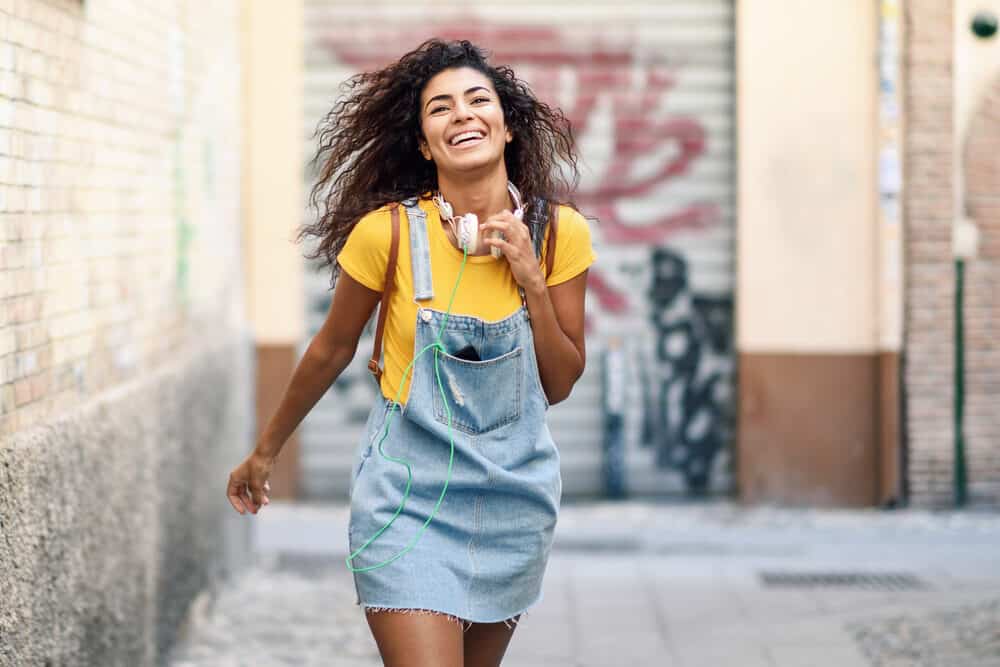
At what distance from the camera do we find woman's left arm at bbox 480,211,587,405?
3.60 m

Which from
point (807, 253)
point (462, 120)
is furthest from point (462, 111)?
point (807, 253)

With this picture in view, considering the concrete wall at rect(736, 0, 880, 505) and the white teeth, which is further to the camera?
the concrete wall at rect(736, 0, 880, 505)

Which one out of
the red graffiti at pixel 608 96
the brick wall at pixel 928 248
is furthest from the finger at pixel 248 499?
the brick wall at pixel 928 248

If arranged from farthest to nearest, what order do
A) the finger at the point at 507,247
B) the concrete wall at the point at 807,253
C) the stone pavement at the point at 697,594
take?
1. the concrete wall at the point at 807,253
2. the stone pavement at the point at 697,594
3. the finger at the point at 507,247

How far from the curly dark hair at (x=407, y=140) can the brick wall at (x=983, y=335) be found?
21.5 feet

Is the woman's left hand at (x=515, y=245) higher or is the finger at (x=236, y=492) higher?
the woman's left hand at (x=515, y=245)

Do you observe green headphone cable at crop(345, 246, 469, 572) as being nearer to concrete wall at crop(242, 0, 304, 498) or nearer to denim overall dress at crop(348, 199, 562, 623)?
denim overall dress at crop(348, 199, 562, 623)

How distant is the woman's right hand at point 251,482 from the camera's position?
3.91 metres

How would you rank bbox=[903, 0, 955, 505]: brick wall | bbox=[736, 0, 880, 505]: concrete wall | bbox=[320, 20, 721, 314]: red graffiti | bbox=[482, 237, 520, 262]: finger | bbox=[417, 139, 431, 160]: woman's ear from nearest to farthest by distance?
1. bbox=[482, 237, 520, 262]: finger
2. bbox=[417, 139, 431, 160]: woman's ear
3. bbox=[903, 0, 955, 505]: brick wall
4. bbox=[736, 0, 880, 505]: concrete wall
5. bbox=[320, 20, 721, 314]: red graffiti

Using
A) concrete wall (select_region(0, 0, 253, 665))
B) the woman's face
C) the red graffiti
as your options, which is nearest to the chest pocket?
the woman's face

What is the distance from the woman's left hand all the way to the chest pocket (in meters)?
0.17

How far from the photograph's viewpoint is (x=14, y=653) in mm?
4188

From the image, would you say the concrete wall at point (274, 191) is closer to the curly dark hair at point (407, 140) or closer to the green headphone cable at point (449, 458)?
the curly dark hair at point (407, 140)

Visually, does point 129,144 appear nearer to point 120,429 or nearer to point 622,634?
point 120,429
